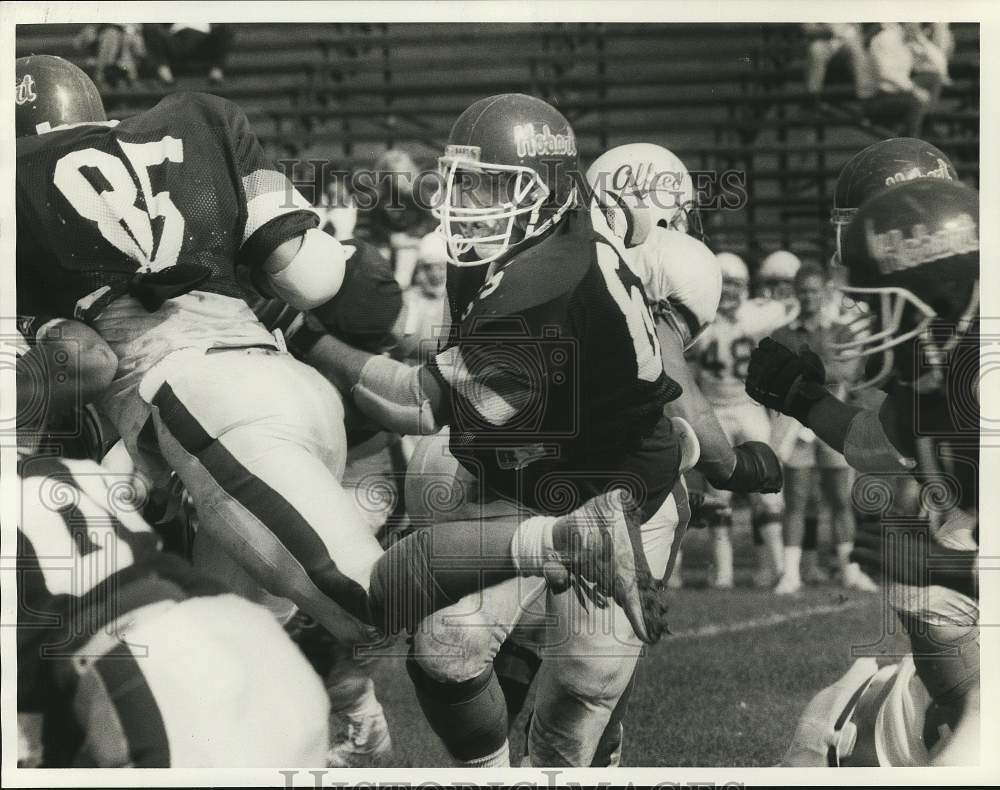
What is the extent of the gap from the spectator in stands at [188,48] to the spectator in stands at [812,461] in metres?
1.73

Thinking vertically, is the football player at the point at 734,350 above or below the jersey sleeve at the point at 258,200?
below

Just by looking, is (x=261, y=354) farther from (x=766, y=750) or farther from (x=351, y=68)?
(x=766, y=750)

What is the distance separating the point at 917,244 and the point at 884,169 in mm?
484

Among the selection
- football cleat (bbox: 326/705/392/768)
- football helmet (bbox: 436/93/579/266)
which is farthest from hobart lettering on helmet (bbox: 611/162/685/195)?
football cleat (bbox: 326/705/392/768)

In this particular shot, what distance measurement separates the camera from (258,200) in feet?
9.95

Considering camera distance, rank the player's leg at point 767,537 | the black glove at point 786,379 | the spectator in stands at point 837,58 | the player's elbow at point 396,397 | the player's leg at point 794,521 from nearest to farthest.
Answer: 1. the player's elbow at point 396,397
2. the black glove at point 786,379
3. the spectator in stands at point 837,58
4. the player's leg at point 794,521
5. the player's leg at point 767,537

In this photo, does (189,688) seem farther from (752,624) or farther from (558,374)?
(752,624)

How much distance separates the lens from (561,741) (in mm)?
3141

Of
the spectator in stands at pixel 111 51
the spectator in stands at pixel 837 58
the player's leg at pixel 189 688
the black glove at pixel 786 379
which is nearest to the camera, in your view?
the player's leg at pixel 189 688

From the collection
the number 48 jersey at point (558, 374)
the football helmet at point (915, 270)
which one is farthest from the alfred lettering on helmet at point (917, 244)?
the number 48 jersey at point (558, 374)

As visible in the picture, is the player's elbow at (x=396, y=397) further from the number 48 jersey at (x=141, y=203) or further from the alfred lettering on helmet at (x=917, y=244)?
the alfred lettering on helmet at (x=917, y=244)

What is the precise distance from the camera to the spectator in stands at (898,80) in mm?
3512

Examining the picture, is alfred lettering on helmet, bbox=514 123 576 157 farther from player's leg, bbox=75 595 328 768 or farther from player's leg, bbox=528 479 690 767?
player's leg, bbox=75 595 328 768

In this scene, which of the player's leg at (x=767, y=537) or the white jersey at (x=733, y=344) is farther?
the player's leg at (x=767, y=537)
